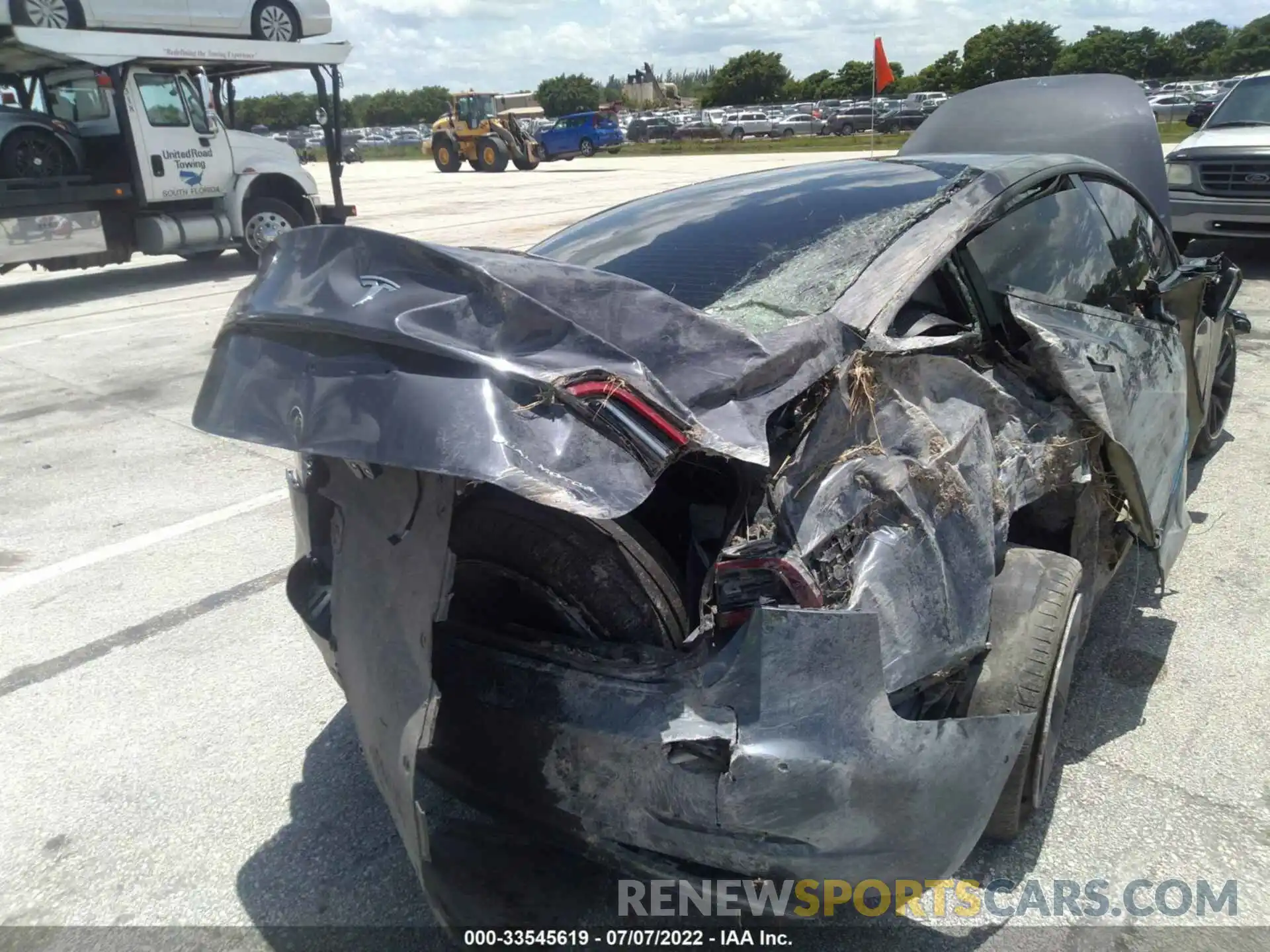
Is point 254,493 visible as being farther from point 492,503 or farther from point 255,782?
point 492,503

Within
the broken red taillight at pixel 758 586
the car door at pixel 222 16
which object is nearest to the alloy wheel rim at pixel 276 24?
the car door at pixel 222 16

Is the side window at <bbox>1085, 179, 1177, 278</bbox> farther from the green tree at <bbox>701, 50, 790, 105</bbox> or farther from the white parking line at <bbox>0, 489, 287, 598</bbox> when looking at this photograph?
the green tree at <bbox>701, 50, 790, 105</bbox>

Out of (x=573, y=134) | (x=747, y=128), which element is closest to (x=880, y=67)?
(x=573, y=134)

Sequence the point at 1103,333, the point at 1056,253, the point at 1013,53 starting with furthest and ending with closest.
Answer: the point at 1013,53 < the point at 1056,253 < the point at 1103,333

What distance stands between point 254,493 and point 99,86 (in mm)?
8124

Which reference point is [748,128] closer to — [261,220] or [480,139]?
[480,139]

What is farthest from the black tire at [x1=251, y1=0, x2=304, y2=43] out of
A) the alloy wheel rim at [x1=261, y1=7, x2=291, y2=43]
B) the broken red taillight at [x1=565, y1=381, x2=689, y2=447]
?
the broken red taillight at [x1=565, y1=381, x2=689, y2=447]

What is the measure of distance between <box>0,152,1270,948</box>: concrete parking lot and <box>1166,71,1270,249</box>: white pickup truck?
14.3 ft

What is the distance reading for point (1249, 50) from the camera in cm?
6244

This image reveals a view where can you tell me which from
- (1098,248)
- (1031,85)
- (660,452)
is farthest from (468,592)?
(1031,85)

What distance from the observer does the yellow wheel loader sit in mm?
30578

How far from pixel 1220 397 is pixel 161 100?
1111 cm

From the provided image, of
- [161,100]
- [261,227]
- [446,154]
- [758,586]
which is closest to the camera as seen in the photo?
[758,586]

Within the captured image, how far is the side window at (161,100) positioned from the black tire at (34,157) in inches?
40.3
